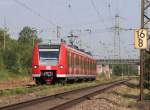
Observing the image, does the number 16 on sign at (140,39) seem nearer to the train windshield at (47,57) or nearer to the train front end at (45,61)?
the train front end at (45,61)

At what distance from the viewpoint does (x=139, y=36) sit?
64.7ft

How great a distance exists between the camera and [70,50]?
38.4m

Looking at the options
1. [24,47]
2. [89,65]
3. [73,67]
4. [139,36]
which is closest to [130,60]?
[24,47]

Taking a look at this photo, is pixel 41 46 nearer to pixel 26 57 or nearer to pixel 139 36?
pixel 139 36

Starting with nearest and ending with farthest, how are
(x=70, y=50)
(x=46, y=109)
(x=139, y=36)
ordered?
(x=46, y=109)
(x=139, y=36)
(x=70, y=50)

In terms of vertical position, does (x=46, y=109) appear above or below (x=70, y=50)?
below

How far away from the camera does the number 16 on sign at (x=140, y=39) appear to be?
774 inches

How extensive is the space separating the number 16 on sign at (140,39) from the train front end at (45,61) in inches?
606

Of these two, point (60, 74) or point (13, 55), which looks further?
point (13, 55)

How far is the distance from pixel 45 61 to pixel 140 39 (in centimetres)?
1572

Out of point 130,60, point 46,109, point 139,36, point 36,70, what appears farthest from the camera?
point 130,60

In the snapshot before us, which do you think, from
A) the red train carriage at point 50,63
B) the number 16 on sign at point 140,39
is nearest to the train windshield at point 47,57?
the red train carriage at point 50,63

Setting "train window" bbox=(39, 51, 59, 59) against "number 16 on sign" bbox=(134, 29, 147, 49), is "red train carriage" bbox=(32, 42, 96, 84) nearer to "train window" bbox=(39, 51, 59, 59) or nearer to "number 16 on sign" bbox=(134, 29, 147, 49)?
"train window" bbox=(39, 51, 59, 59)

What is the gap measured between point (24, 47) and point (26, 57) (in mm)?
4484
